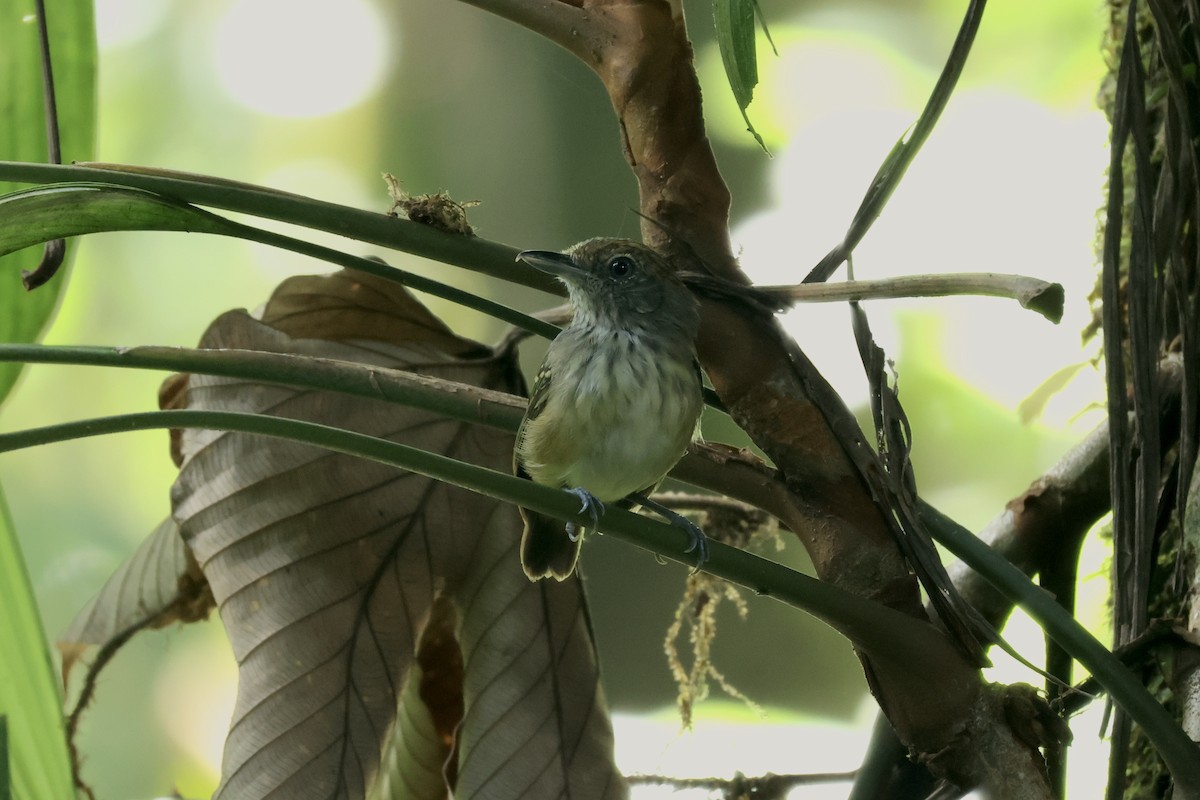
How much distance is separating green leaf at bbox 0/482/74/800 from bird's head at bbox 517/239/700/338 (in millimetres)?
969

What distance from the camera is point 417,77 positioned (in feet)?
10.1

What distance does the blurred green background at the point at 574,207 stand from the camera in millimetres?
2652

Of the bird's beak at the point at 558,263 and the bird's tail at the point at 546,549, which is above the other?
the bird's beak at the point at 558,263

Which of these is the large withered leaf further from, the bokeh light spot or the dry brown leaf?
the bokeh light spot

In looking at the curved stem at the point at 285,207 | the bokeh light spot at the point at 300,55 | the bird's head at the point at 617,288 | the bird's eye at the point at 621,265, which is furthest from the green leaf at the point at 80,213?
the bokeh light spot at the point at 300,55

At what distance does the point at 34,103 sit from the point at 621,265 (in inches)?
39.3

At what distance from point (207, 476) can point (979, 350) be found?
6.63 ft

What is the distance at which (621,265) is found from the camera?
2008 millimetres

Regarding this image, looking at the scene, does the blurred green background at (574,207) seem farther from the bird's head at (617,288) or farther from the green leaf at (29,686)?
the green leaf at (29,686)

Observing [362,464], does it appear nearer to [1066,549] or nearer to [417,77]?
[1066,549]

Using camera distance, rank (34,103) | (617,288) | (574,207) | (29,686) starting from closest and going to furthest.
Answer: (29,686) < (34,103) < (617,288) < (574,207)

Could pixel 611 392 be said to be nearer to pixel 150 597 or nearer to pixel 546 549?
pixel 546 549

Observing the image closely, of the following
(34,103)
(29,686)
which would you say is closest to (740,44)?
(29,686)

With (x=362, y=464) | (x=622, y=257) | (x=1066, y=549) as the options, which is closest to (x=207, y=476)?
(x=362, y=464)
